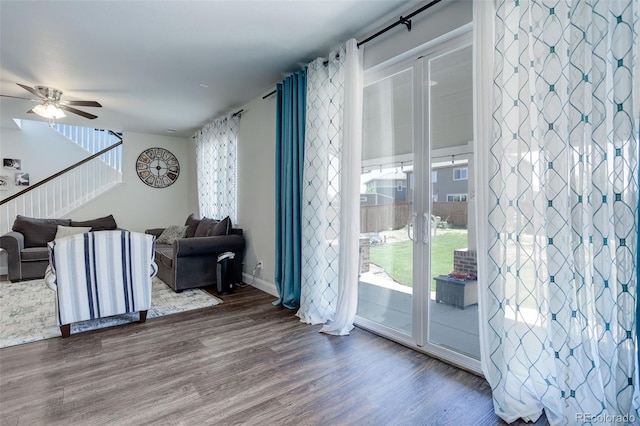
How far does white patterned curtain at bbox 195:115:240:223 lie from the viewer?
4.86m

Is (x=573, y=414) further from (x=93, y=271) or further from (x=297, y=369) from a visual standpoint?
(x=93, y=271)

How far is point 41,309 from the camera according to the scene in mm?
3402

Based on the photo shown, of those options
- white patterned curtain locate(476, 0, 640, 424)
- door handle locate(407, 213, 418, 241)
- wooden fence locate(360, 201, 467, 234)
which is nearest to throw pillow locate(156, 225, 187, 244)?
wooden fence locate(360, 201, 467, 234)

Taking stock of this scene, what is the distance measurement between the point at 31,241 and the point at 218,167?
10.1 feet

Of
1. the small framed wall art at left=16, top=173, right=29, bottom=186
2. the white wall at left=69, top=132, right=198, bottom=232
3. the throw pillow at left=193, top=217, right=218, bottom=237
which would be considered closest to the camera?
the throw pillow at left=193, top=217, right=218, bottom=237

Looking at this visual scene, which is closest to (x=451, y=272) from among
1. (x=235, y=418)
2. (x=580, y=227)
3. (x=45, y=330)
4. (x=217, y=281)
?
(x=580, y=227)

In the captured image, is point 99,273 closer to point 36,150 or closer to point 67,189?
point 67,189

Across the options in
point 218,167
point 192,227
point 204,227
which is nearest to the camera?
point 204,227

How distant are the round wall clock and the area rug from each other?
2.73 meters

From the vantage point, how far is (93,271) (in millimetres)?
2795

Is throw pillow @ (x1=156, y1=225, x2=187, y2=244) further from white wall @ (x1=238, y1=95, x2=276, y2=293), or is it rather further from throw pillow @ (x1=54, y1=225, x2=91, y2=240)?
white wall @ (x1=238, y1=95, x2=276, y2=293)

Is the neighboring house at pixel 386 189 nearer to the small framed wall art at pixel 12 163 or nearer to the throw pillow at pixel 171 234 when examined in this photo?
the throw pillow at pixel 171 234

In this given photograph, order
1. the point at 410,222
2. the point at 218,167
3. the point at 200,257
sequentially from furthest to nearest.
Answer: the point at 218,167 → the point at 200,257 → the point at 410,222

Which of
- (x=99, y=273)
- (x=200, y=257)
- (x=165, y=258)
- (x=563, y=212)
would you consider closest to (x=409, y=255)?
(x=563, y=212)
